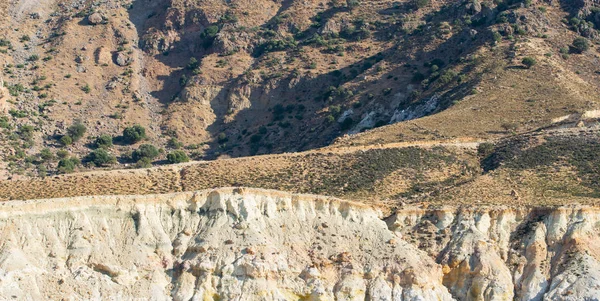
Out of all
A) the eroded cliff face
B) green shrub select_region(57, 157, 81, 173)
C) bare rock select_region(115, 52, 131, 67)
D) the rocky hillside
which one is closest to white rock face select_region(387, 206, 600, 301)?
the eroded cliff face

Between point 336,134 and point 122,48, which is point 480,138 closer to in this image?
point 336,134

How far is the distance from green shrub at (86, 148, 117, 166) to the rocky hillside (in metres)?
0.13

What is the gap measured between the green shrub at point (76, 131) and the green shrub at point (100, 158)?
413 cm

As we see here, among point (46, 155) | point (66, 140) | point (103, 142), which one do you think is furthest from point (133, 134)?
point (46, 155)

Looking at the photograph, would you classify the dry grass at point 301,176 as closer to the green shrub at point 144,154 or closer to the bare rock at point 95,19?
the green shrub at point 144,154

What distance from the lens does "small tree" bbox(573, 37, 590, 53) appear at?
104m

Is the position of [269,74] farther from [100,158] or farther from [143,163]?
[100,158]

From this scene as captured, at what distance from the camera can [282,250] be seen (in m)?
51.3

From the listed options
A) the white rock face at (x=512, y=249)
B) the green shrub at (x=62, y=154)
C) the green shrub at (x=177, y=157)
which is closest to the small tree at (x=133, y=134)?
the green shrub at (x=177, y=157)

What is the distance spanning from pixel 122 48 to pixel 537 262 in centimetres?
7997

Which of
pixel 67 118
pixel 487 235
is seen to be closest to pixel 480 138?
pixel 487 235

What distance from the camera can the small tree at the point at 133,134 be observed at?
347ft

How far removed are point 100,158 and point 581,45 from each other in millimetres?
48028

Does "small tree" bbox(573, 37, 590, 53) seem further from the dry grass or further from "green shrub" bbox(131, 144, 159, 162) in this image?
"green shrub" bbox(131, 144, 159, 162)
